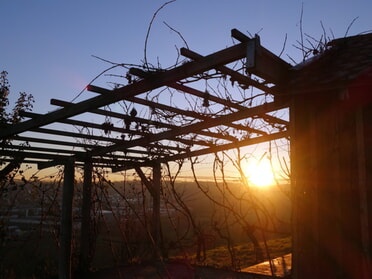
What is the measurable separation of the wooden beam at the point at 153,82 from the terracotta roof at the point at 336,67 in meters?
0.78

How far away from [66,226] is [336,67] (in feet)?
16.4

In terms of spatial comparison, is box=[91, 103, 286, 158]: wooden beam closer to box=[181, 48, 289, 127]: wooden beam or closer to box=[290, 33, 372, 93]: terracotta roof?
box=[181, 48, 289, 127]: wooden beam

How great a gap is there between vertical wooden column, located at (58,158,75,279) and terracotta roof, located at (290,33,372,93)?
4428 millimetres

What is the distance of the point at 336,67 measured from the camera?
10.3 ft

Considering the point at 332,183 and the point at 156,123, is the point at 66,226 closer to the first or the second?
the point at 156,123

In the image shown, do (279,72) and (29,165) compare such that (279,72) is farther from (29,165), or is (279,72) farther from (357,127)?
(29,165)

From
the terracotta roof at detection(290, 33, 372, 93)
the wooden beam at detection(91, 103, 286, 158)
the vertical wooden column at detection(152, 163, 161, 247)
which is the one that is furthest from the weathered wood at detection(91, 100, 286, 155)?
the vertical wooden column at detection(152, 163, 161, 247)

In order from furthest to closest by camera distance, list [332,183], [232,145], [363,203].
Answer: [232,145] < [332,183] < [363,203]

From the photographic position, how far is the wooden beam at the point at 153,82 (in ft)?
9.16

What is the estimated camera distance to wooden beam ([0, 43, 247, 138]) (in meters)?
2.79

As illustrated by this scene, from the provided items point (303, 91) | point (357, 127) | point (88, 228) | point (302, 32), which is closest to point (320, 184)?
point (357, 127)

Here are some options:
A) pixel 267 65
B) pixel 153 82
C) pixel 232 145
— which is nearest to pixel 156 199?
pixel 232 145

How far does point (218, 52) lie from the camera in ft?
9.37

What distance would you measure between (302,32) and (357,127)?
58.8 inches
